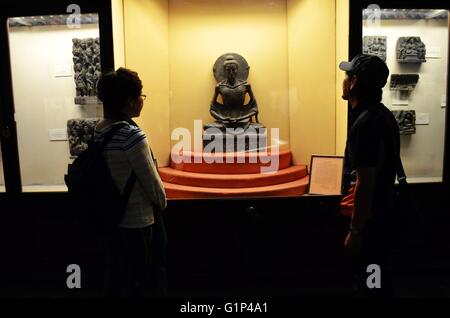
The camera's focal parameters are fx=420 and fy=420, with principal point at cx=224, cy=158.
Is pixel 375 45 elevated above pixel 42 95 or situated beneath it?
elevated above

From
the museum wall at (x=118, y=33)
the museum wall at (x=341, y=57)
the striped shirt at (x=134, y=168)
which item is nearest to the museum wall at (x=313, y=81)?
the museum wall at (x=341, y=57)

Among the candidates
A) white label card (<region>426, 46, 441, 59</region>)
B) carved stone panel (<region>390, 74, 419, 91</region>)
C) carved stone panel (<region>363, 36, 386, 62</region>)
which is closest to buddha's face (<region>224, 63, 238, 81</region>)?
carved stone panel (<region>363, 36, 386, 62</region>)

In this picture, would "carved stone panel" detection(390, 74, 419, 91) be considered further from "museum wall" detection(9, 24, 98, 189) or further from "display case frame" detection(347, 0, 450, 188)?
"museum wall" detection(9, 24, 98, 189)

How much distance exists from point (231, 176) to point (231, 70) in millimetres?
1372

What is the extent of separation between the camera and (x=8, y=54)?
11.9ft

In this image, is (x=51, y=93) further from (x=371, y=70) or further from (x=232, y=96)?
(x=371, y=70)

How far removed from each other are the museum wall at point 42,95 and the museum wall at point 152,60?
589 millimetres

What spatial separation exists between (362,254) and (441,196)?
2.03m

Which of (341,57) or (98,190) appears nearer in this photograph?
(98,190)

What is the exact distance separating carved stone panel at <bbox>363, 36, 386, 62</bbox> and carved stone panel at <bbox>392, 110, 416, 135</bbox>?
0.53 metres

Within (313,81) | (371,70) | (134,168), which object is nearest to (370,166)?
(371,70)

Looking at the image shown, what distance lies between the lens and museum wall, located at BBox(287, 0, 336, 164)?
13.8 ft

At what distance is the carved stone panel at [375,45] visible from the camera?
3705 mm
